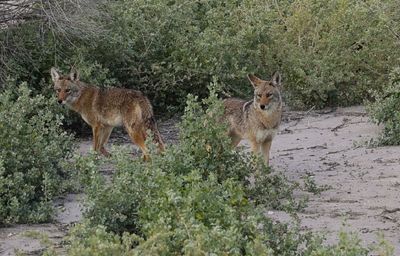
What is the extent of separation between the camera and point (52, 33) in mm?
13109

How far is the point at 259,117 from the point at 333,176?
1090 millimetres

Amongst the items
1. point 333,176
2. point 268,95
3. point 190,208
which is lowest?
point 333,176

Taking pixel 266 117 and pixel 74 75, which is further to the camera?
pixel 74 75

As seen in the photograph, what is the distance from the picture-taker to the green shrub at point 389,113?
11922mm

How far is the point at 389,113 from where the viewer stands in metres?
12.6

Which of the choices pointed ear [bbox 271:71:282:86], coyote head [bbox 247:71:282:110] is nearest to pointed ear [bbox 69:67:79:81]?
coyote head [bbox 247:71:282:110]

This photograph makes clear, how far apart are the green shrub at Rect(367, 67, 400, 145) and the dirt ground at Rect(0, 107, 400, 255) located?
0.22 metres

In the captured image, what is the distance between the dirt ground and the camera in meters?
7.99

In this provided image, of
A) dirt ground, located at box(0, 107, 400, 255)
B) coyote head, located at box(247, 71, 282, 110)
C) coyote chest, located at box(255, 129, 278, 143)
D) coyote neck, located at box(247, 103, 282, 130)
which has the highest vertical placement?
coyote head, located at box(247, 71, 282, 110)

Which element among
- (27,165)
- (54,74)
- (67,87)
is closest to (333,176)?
(27,165)

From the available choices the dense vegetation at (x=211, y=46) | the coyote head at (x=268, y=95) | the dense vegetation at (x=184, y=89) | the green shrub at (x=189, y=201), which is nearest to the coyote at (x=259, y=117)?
the coyote head at (x=268, y=95)

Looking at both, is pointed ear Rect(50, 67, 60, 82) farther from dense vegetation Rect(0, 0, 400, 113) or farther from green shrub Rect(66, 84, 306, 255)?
green shrub Rect(66, 84, 306, 255)

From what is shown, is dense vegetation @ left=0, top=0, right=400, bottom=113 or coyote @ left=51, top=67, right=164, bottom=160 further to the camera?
dense vegetation @ left=0, top=0, right=400, bottom=113

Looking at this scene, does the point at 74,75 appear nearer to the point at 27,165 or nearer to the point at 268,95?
the point at 268,95
